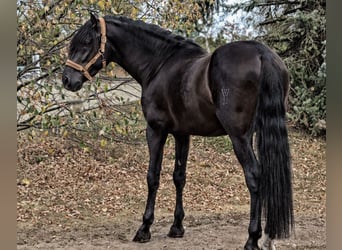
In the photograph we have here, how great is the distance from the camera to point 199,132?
131 inches

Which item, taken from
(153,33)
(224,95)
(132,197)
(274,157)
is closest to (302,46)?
(132,197)

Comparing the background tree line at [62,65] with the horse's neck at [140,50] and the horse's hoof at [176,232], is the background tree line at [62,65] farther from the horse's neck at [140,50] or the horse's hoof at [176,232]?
the horse's hoof at [176,232]

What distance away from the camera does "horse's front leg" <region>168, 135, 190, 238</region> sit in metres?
3.70

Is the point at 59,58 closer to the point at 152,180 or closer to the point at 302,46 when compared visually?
the point at 152,180

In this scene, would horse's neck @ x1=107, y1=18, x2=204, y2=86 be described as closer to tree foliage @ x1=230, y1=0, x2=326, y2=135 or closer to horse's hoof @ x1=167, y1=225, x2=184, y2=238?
horse's hoof @ x1=167, y1=225, x2=184, y2=238

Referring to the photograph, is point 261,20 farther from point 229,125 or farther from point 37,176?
point 229,125

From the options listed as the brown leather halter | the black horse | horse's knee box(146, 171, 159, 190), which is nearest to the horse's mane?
the black horse

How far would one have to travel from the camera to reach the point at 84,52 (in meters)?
3.45

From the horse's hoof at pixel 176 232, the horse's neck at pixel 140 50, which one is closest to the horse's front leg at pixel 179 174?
the horse's hoof at pixel 176 232

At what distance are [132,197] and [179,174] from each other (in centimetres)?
215

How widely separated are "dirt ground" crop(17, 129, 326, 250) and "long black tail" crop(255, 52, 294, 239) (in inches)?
33.6

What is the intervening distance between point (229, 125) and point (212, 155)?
4304 millimetres
